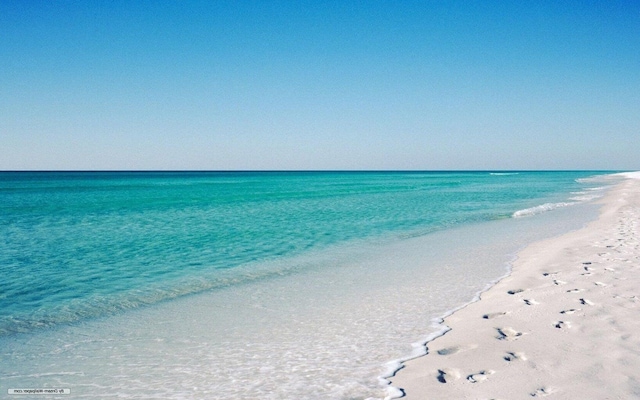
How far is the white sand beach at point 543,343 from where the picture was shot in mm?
4770

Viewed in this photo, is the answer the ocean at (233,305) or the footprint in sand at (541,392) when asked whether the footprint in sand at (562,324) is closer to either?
the ocean at (233,305)

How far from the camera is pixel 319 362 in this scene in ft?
19.7

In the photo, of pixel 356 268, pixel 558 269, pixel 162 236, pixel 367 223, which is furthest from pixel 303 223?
pixel 558 269

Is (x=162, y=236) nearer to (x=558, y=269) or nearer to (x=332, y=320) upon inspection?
(x=332, y=320)

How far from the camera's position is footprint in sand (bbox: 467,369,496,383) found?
5008mm

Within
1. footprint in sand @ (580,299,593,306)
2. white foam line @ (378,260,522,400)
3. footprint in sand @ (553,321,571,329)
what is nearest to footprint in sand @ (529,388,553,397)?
white foam line @ (378,260,522,400)

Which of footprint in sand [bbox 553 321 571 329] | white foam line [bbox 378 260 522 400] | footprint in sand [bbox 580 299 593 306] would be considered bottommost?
white foam line [bbox 378 260 522 400]

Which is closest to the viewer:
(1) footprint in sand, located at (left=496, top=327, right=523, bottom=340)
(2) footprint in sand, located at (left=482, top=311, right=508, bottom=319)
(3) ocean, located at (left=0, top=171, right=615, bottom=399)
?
(3) ocean, located at (left=0, top=171, right=615, bottom=399)

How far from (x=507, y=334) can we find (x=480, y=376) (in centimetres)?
157

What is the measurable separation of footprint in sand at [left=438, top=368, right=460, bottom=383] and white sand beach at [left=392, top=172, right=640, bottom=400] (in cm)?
1

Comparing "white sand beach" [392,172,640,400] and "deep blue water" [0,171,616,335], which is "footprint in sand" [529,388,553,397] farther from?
"deep blue water" [0,171,616,335]

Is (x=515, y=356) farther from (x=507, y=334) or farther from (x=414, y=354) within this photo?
(x=414, y=354)

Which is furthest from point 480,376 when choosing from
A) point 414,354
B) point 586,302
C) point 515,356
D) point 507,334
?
point 586,302

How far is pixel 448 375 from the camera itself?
5223 mm
